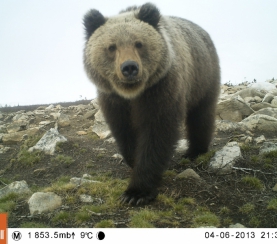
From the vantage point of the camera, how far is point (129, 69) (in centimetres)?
428

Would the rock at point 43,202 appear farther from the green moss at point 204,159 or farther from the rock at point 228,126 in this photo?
the rock at point 228,126

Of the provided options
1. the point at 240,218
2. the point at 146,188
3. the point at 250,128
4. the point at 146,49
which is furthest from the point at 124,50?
the point at 250,128

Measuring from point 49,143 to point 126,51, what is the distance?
Answer: 4.00m

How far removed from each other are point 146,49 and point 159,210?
2.25 meters

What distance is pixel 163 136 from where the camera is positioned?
183 inches

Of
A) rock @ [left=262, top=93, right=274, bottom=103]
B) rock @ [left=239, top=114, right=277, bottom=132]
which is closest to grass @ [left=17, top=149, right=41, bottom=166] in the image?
rock @ [left=239, top=114, right=277, bottom=132]

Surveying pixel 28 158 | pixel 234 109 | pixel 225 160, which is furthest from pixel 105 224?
pixel 234 109

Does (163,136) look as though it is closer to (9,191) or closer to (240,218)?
(240,218)

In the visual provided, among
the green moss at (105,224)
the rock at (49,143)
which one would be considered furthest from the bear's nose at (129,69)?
the rock at (49,143)

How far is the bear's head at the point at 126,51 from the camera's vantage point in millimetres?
4512

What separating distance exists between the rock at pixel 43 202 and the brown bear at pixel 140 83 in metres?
0.89

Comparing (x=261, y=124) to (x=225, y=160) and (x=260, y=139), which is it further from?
(x=225, y=160)

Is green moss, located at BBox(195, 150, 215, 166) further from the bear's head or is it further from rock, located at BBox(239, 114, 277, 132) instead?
the bear's head

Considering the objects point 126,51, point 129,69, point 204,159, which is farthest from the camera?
point 204,159
